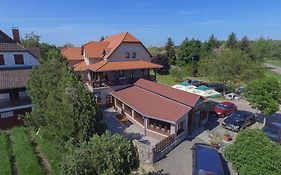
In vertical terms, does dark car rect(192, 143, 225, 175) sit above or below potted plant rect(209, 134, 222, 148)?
above

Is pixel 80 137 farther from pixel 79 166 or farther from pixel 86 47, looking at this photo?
pixel 86 47

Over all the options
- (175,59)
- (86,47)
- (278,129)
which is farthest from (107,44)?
(175,59)

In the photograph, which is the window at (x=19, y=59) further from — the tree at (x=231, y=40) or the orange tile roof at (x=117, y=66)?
the tree at (x=231, y=40)

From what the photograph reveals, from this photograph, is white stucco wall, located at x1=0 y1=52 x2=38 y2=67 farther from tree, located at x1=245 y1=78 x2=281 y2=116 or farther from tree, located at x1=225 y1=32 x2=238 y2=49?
tree, located at x1=225 y1=32 x2=238 y2=49

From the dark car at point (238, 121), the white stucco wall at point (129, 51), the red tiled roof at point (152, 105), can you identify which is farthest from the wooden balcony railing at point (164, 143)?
the white stucco wall at point (129, 51)

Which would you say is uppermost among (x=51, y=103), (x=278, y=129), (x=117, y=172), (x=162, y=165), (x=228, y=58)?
(x=228, y=58)

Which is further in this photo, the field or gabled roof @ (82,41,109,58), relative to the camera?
gabled roof @ (82,41,109,58)

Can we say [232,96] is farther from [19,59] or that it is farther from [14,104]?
[19,59]

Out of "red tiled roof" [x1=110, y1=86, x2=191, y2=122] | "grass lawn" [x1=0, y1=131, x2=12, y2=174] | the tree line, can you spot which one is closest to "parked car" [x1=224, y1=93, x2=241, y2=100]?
the tree line
